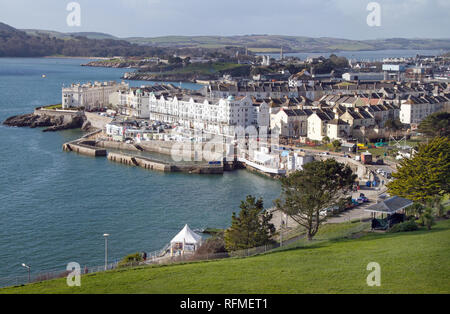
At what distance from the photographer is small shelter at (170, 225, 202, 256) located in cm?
1149

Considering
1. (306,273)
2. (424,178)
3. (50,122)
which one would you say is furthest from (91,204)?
(50,122)

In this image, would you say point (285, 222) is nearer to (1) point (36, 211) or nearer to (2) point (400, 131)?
(1) point (36, 211)

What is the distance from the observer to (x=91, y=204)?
16094mm

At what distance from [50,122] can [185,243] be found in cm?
2251

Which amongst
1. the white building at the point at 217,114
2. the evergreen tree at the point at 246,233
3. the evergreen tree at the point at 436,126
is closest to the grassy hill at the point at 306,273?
the evergreen tree at the point at 246,233

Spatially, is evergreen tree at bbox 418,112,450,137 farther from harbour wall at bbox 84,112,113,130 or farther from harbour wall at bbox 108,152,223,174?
harbour wall at bbox 84,112,113,130

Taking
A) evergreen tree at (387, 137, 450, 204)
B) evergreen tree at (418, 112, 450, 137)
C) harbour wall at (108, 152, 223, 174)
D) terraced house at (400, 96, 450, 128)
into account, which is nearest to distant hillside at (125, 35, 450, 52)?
terraced house at (400, 96, 450, 128)

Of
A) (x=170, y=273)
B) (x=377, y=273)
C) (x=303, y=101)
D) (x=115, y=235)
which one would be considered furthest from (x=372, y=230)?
(x=303, y=101)

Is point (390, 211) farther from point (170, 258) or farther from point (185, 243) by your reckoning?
point (170, 258)

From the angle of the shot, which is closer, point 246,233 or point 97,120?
point 246,233

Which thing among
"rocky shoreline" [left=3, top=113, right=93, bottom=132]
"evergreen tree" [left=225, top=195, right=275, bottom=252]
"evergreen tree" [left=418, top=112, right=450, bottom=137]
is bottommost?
"evergreen tree" [left=225, top=195, right=275, bottom=252]

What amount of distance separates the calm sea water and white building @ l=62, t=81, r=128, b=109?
983 centimetres

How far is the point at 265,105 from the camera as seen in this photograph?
2717 centimetres

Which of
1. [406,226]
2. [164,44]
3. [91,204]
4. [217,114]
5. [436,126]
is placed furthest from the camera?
[164,44]
